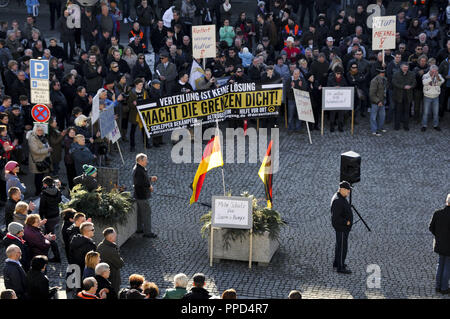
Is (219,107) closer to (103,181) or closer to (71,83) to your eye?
(71,83)

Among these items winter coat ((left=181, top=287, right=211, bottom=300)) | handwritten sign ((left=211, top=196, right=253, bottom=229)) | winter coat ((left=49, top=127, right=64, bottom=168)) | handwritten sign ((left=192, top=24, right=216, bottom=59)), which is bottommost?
winter coat ((left=181, top=287, right=211, bottom=300))

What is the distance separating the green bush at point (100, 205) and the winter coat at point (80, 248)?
2245 mm

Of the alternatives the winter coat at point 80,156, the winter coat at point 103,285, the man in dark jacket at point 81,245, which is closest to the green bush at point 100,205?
the man in dark jacket at point 81,245

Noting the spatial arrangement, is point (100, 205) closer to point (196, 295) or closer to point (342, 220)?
point (342, 220)

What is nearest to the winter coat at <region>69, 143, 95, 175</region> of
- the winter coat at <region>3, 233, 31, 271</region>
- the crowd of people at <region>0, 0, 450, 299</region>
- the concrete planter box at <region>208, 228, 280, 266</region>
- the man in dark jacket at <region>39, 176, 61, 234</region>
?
the crowd of people at <region>0, 0, 450, 299</region>

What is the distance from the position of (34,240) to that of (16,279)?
1.65m

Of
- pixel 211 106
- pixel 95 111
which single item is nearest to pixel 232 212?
pixel 95 111

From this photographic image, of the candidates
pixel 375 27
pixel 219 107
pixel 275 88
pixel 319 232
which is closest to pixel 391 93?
pixel 375 27

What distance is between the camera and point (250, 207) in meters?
15.3

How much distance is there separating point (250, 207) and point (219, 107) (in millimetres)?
7161

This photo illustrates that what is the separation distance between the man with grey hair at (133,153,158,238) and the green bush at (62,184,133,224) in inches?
21.7

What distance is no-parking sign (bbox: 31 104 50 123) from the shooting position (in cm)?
1862

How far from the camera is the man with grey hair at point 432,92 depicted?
2309 cm

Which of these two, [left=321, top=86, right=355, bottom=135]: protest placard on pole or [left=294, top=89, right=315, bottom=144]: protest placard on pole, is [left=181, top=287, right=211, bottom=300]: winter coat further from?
[left=321, top=86, right=355, bottom=135]: protest placard on pole
